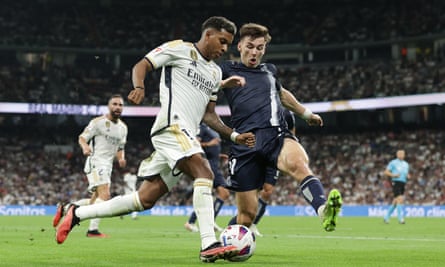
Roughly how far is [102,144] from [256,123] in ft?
21.8

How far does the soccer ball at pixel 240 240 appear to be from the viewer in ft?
25.5

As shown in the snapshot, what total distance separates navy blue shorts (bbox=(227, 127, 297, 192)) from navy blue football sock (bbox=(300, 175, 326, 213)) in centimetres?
63

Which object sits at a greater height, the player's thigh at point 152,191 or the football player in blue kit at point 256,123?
the football player in blue kit at point 256,123

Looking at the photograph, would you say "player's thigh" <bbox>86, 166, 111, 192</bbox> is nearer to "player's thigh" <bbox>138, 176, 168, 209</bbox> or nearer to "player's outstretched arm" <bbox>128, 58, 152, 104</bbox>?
"player's thigh" <bbox>138, 176, 168, 209</bbox>

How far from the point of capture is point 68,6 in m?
53.3

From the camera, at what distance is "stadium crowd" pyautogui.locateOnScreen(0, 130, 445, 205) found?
3959 cm

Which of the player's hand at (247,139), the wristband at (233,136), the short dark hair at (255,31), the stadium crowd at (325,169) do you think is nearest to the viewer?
the player's hand at (247,139)

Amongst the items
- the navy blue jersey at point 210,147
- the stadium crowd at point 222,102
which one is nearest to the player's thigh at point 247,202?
the navy blue jersey at point 210,147

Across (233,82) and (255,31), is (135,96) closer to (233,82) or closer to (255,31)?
(233,82)

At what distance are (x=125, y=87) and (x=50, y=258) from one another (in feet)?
139

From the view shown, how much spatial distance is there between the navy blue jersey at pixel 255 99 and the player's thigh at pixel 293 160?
0.40m

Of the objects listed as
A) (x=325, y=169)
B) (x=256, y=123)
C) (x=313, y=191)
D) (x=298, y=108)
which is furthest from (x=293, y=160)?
(x=325, y=169)

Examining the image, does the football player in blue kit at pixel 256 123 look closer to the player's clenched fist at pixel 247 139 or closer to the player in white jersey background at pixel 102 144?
the player's clenched fist at pixel 247 139

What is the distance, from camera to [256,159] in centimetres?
873
